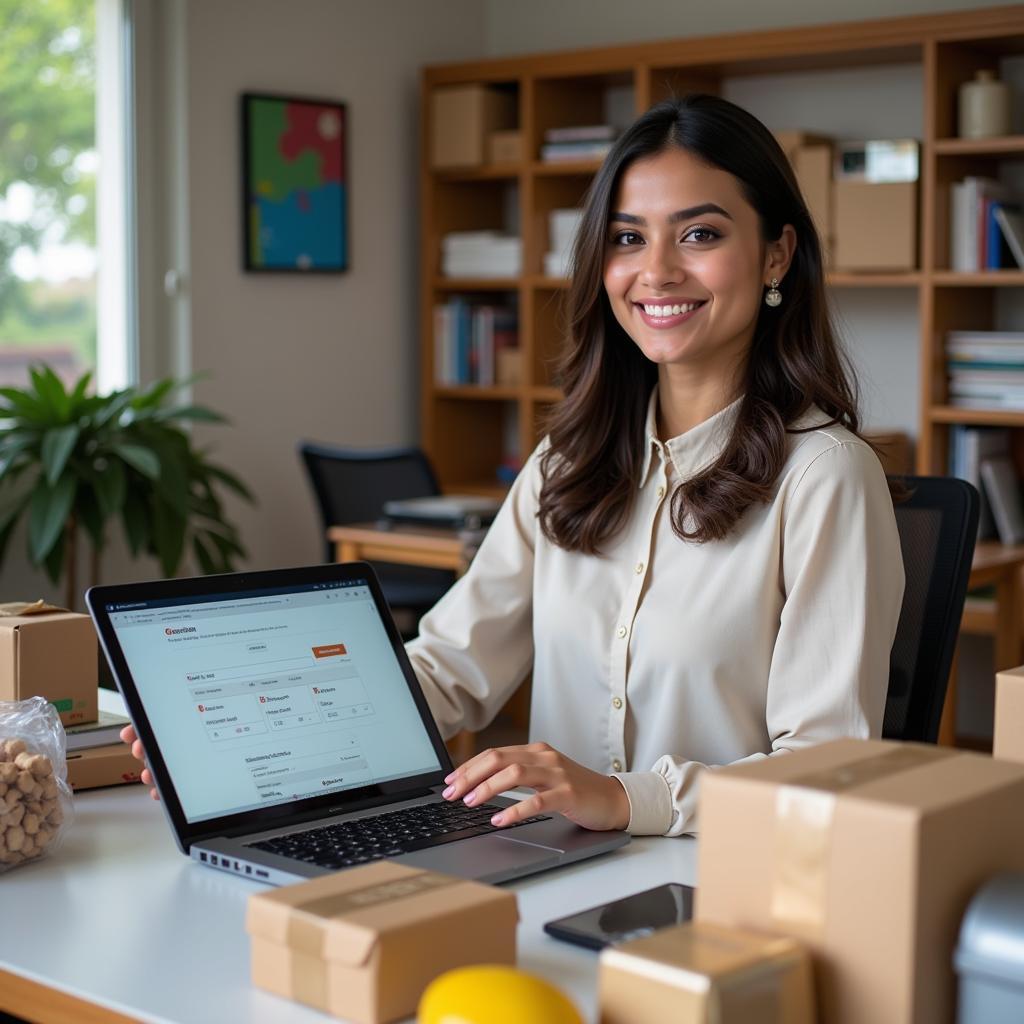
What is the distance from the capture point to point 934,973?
94 centimetres

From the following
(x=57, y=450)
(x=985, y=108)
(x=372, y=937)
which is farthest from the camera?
(x=985, y=108)

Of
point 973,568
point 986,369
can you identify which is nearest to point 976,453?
point 986,369

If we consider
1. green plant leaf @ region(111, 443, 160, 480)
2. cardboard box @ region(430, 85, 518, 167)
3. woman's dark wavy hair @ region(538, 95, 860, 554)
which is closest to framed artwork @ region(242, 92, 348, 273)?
cardboard box @ region(430, 85, 518, 167)

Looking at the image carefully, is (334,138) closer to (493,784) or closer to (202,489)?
(202,489)

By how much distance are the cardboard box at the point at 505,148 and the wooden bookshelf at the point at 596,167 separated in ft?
0.12

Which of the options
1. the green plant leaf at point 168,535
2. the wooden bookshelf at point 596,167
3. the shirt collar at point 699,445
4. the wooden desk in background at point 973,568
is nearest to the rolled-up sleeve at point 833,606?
the shirt collar at point 699,445

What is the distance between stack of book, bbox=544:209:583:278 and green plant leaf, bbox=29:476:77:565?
5.97 feet

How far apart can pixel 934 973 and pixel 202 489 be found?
4.08m

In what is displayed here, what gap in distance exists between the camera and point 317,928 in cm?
105

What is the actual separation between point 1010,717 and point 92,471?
3.10 m

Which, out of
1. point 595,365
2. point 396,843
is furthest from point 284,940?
point 595,365

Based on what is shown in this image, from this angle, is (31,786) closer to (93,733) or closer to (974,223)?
(93,733)

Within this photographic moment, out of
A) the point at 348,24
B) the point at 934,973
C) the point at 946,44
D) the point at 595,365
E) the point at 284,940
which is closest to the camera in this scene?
the point at 934,973

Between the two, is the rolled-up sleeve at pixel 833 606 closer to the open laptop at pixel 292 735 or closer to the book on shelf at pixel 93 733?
the open laptop at pixel 292 735
